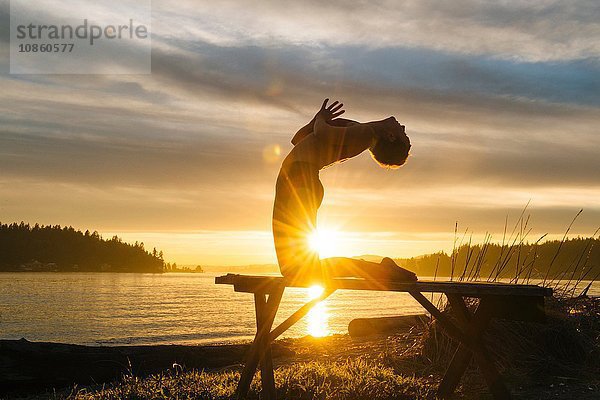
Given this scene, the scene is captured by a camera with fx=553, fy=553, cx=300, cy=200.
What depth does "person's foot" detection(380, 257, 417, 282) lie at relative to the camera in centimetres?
529

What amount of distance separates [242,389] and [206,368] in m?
4.42

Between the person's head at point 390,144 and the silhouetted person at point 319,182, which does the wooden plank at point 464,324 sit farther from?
the person's head at point 390,144

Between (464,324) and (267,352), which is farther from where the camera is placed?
(267,352)

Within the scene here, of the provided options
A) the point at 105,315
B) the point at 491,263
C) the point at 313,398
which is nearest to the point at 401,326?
the point at 491,263

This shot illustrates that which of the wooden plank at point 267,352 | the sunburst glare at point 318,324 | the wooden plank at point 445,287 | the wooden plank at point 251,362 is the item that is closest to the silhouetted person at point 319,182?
the wooden plank at point 445,287

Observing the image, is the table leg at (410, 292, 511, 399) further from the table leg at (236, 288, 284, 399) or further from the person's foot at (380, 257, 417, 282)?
the table leg at (236, 288, 284, 399)

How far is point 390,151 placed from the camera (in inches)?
209

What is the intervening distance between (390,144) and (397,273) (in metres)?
1.24

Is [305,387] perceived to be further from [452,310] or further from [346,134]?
[346,134]

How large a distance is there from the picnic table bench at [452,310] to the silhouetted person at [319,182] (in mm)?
152

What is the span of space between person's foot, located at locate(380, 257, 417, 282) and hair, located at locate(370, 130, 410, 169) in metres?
0.98

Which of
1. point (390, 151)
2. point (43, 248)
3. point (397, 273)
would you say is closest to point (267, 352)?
point (397, 273)

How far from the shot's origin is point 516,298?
5.48 metres

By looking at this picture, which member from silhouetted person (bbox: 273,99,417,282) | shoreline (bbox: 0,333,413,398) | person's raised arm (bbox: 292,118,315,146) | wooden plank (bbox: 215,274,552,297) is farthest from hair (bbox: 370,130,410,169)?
shoreline (bbox: 0,333,413,398)
